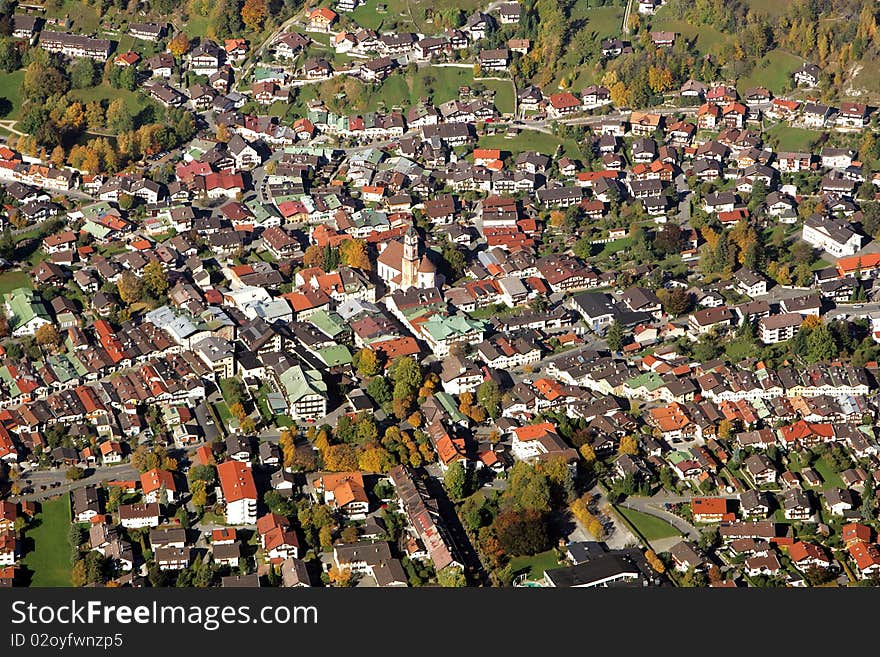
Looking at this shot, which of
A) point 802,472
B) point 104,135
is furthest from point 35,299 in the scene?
point 802,472

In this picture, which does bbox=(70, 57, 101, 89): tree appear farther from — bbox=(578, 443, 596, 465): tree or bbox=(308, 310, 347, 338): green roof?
bbox=(578, 443, 596, 465): tree

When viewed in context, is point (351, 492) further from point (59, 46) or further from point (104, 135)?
point (59, 46)

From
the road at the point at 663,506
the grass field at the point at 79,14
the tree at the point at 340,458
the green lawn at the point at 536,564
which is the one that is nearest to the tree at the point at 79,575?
the tree at the point at 340,458

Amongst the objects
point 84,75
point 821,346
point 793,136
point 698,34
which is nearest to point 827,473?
point 821,346

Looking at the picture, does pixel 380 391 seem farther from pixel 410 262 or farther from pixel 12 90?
pixel 12 90

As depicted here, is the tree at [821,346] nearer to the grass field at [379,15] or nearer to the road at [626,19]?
the road at [626,19]

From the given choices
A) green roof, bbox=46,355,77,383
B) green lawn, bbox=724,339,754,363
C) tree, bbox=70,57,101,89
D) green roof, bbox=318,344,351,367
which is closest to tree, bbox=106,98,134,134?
tree, bbox=70,57,101,89
